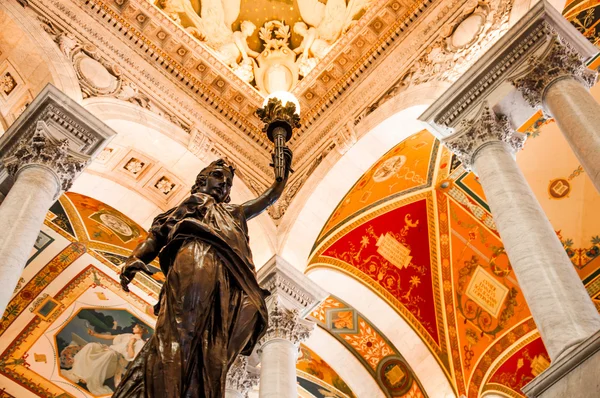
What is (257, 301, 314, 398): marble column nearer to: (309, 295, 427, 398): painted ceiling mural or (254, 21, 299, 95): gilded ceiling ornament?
(309, 295, 427, 398): painted ceiling mural

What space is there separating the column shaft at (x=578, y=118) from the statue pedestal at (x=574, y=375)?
1.22 m

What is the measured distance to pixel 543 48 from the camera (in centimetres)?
562

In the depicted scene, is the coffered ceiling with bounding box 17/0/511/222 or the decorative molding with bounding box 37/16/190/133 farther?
the coffered ceiling with bounding box 17/0/511/222

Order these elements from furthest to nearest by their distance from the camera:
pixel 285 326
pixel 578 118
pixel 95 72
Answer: pixel 95 72, pixel 285 326, pixel 578 118

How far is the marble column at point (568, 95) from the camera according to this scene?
4609 millimetres

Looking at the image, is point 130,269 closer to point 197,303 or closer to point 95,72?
point 197,303

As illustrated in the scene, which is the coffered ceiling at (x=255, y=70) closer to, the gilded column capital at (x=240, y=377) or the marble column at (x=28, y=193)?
the marble column at (x=28, y=193)

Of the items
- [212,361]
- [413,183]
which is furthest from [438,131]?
[212,361]

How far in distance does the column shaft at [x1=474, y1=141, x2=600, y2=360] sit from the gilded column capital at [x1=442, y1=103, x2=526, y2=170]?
126 millimetres

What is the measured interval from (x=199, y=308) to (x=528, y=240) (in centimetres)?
305

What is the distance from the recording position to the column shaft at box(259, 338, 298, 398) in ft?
19.8

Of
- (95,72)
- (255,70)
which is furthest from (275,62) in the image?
(95,72)

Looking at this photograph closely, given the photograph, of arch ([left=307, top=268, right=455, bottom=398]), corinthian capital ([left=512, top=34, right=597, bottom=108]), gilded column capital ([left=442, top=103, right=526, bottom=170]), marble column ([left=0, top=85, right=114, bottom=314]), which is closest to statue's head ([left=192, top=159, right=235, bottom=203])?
marble column ([left=0, top=85, right=114, bottom=314])

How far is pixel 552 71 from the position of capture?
17.6ft
